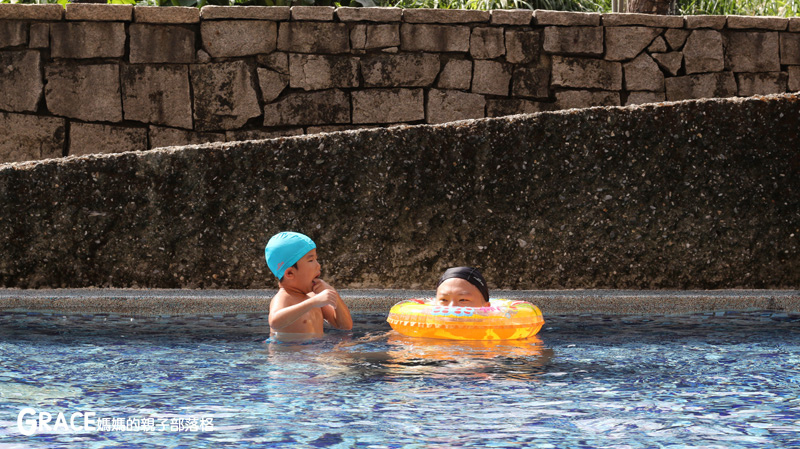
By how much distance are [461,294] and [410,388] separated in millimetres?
1217

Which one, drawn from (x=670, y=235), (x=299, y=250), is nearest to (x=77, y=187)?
(x=299, y=250)

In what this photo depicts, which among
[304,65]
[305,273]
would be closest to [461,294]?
[305,273]

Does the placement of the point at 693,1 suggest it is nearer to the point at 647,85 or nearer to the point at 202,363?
the point at 647,85

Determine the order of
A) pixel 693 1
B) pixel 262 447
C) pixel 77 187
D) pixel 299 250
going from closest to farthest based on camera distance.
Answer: pixel 262 447, pixel 299 250, pixel 77 187, pixel 693 1

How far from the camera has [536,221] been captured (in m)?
5.39

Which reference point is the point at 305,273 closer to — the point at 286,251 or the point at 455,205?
the point at 286,251

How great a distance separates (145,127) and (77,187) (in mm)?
3178

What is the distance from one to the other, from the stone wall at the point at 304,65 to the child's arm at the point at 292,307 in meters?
4.45

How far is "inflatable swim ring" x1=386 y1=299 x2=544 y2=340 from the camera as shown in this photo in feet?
13.0

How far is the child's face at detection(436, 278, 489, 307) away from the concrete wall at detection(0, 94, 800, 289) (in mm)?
1165

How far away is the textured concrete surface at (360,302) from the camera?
4.84 metres

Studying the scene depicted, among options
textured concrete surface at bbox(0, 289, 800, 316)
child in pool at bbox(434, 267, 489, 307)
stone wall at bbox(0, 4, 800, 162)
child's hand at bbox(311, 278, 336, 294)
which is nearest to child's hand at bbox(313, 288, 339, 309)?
child's hand at bbox(311, 278, 336, 294)

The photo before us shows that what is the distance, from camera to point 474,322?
157 inches

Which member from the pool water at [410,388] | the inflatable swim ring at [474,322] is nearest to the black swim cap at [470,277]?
the inflatable swim ring at [474,322]
